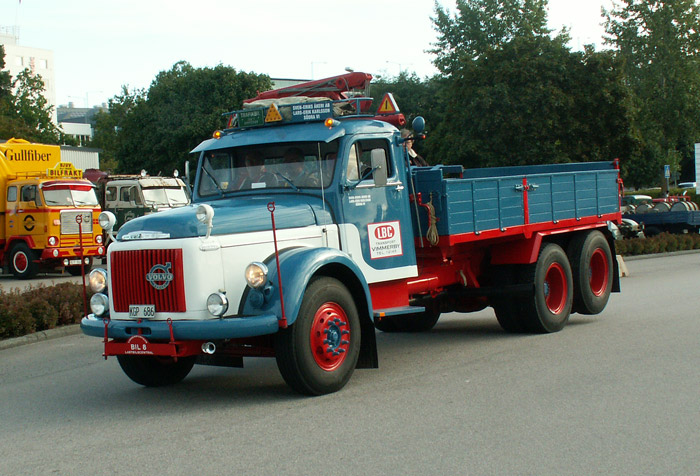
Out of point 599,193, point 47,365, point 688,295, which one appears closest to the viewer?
point 47,365

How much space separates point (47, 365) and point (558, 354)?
5.84m

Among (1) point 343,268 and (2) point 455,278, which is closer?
(1) point 343,268

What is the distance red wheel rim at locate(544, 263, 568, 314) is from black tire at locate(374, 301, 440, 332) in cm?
150

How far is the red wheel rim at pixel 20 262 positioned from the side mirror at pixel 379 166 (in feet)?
57.0

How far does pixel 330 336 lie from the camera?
297 inches

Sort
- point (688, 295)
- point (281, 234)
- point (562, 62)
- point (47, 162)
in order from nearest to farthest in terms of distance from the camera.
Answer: point (281, 234) → point (688, 295) → point (47, 162) → point (562, 62)

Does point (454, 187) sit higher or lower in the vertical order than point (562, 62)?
lower

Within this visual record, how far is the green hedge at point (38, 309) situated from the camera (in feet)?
37.9

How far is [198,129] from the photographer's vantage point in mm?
44250

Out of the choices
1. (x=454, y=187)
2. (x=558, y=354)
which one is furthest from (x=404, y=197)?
(x=558, y=354)

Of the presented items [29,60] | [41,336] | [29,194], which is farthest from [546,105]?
[29,60]

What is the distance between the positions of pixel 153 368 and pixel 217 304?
1658mm

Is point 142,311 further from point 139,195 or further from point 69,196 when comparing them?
point 139,195

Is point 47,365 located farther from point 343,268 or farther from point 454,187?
point 454,187
